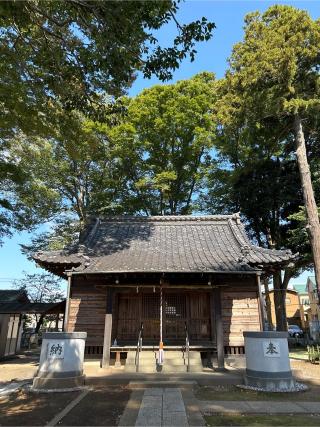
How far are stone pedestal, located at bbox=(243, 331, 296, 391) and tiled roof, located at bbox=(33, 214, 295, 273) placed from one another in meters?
2.79

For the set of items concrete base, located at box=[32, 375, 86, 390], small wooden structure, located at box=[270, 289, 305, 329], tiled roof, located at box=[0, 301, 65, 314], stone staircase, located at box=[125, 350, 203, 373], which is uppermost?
small wooden structure, located at box=[270, 289, 305, 329]

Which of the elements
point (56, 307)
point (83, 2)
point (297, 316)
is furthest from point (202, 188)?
point (297, 316)

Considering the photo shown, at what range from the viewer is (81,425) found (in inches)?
235

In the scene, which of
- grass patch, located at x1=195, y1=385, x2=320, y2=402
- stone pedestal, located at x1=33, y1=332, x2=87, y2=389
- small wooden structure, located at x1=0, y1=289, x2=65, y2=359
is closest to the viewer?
grass patch, located at x1=195, y1=385, x2=320, y2=402

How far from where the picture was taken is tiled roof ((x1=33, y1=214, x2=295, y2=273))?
12.4 m

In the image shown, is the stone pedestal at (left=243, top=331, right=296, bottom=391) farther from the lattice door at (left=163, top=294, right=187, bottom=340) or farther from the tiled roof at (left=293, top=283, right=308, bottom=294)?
the tiled roof at (left=293, top=283, right=308, bottom=294)

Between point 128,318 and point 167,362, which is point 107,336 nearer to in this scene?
point 128,318

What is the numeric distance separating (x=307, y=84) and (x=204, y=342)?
1361 cm

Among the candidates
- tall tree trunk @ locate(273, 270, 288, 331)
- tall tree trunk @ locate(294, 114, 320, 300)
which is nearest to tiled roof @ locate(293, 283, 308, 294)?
tall tree trunk @ locate(273, 270, 288, 331)

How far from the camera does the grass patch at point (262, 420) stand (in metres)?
5.83

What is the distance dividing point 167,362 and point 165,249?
492cm

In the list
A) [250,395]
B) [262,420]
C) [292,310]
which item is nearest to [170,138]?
[250,395]

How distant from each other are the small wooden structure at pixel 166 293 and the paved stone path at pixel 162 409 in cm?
398

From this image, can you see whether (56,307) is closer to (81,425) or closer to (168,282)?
(168,282)
